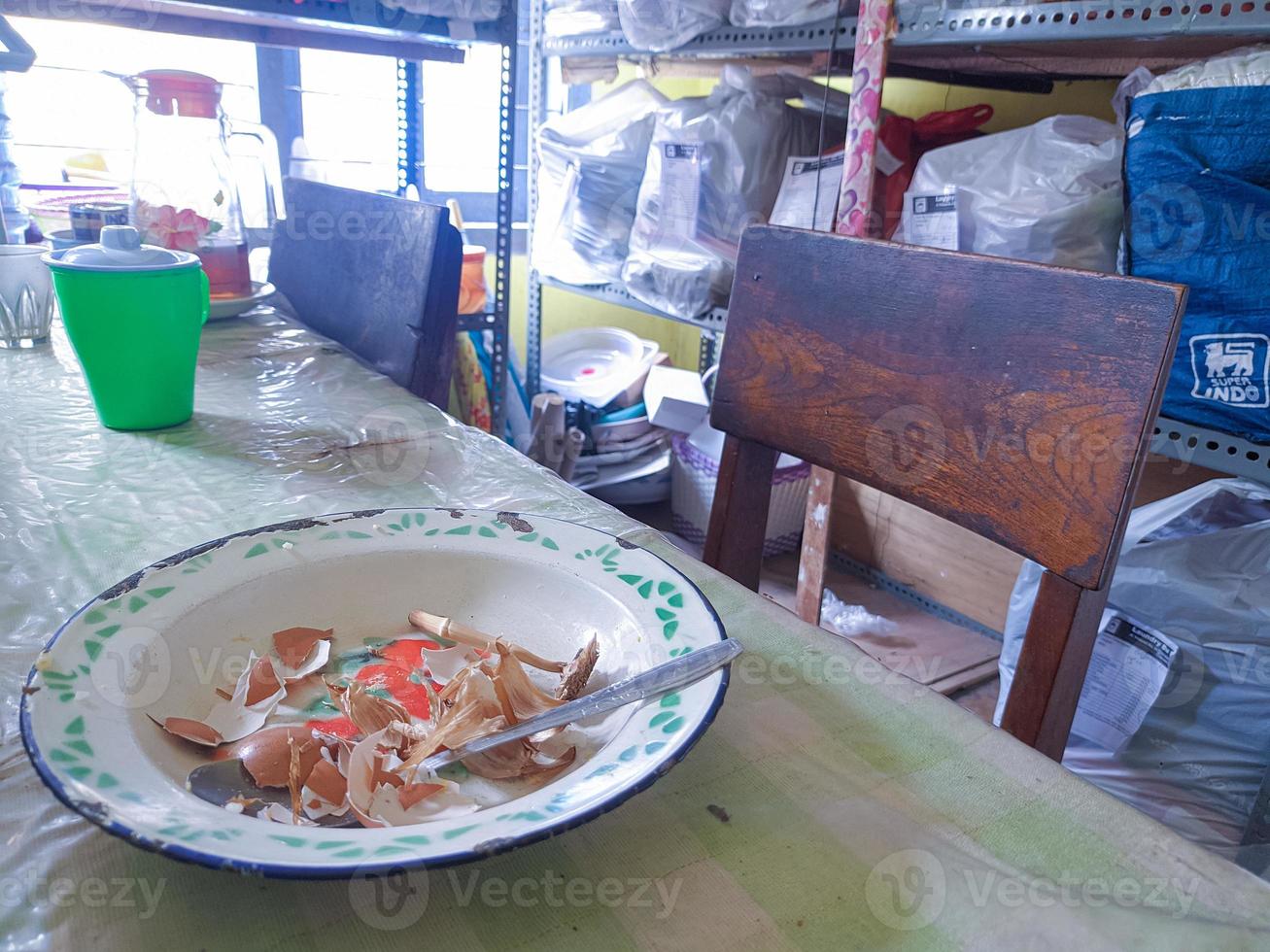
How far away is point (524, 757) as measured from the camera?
0.40 m

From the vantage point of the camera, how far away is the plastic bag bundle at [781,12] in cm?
125

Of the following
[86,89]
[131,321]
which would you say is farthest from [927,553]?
[86,89]

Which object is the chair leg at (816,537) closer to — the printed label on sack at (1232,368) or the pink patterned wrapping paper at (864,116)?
the pink patterned wrapping paper at (864,116)

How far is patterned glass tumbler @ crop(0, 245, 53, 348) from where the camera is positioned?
100 cm

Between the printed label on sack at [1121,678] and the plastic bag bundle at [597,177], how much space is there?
3.56ft

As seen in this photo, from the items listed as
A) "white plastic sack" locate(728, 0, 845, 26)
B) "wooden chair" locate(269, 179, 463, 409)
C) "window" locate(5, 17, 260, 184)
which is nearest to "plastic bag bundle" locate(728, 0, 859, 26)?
"white plastic sack" locate(728, 0, 845, 26)

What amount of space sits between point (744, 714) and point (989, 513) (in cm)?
27

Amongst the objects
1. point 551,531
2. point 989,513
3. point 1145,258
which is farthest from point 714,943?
point 1145,258

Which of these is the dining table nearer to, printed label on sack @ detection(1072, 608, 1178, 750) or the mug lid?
the mug lid

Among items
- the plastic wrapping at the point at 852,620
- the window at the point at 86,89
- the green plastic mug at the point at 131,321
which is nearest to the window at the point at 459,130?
the window at the point at 86,89

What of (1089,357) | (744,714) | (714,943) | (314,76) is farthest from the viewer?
(314,76)

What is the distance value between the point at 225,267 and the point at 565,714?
103cm

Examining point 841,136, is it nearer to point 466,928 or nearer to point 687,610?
→ point 687,610

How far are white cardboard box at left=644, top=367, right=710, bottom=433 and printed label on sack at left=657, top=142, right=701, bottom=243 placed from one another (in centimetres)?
55
